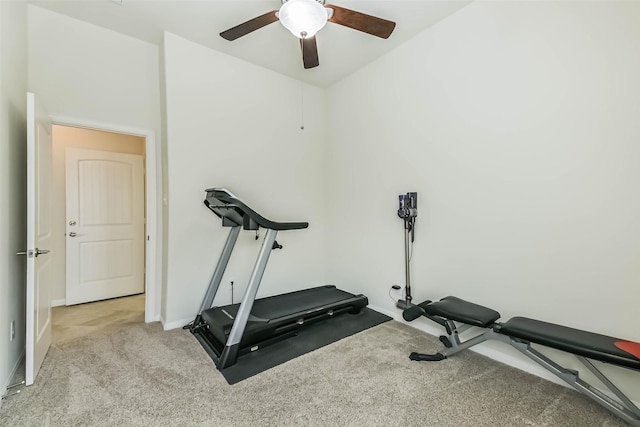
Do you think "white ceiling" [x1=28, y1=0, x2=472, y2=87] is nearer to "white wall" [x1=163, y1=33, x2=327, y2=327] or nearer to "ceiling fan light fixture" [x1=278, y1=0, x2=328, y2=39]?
"white wall" [x1=163, y1=33, x2=327, y2=327]

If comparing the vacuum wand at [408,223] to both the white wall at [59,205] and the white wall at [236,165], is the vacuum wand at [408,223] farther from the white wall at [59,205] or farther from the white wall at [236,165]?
the white wall at [59,205]

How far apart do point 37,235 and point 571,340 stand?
11.7ft

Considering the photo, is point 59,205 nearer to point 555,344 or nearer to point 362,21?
point 362,21

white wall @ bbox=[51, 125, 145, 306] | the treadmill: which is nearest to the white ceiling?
white wall @ bbox=[51, 125, 145, 306]

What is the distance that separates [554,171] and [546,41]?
97 cm

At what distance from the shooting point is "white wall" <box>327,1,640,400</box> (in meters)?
1.74

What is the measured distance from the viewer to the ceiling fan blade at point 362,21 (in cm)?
192

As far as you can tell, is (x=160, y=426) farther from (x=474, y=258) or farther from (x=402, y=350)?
(x=474, y=258)

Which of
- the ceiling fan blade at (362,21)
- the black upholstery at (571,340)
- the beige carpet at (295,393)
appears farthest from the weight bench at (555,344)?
the ceiling fan blade at (362,21)

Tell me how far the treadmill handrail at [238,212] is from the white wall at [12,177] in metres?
1.32

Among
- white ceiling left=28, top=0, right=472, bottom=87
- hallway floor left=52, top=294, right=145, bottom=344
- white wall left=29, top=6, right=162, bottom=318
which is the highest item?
white ceiling left=28, top=0, right=472, bottom=87

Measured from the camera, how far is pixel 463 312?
2086mm

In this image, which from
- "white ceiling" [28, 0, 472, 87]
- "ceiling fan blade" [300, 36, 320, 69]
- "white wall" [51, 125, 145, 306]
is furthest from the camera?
"white wall" [51, 125, 145, 306]

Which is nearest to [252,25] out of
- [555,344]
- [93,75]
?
[93,75]
